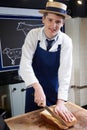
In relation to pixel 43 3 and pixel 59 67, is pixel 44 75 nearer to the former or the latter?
pixel 59 67

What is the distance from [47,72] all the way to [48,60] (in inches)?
4.1

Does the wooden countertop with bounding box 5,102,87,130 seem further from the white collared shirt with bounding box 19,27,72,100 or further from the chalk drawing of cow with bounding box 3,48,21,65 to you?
the chalk drawing of cow with bounding box 3,48,21,65

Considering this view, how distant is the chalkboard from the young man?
4.44 feet

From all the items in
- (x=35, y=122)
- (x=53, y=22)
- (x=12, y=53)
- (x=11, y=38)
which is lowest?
(x=35, y=122)

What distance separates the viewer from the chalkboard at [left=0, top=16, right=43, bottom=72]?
278 cm

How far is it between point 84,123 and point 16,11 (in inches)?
84.9

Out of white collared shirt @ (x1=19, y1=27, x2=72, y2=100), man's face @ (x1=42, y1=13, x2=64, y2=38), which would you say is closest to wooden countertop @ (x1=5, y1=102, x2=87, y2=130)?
white collared shirt @ (x1=19, y1=27, x2=72, y2=100)

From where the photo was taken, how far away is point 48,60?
150cm

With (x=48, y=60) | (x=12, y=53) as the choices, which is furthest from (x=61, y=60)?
(x=12, y=53)

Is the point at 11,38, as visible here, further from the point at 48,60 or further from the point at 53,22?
the point at 53,22

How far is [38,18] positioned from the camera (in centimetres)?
Result: 310

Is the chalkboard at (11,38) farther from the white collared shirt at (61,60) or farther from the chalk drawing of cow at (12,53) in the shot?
the white collared shirt at (61,60)

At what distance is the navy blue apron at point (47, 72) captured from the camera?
149 centimetres

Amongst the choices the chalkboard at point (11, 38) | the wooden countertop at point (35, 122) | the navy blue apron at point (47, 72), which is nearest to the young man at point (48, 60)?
the navy blue apron at point (47, 72)
